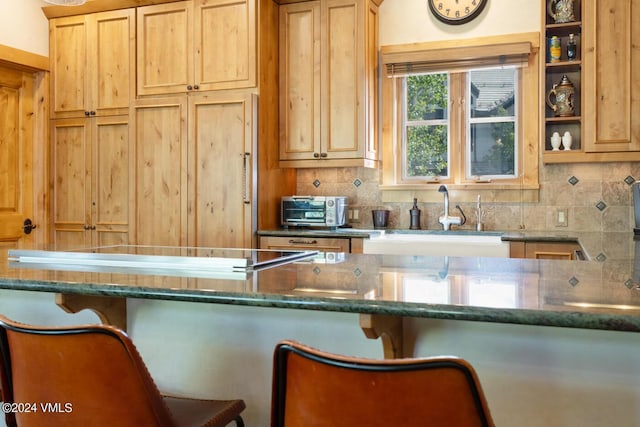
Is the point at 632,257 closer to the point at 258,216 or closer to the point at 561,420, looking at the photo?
the point at 561,420

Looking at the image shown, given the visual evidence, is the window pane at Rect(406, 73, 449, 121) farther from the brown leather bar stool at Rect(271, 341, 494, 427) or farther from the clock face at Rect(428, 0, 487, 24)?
the brown leather bar stool at Rect(271, 341, 494, 427)

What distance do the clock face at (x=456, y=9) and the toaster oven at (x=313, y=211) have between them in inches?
61.7

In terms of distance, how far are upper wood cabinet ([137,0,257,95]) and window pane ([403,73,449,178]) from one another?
1.27 meters

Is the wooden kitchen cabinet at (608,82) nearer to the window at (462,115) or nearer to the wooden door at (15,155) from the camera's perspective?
the window at (462,115)

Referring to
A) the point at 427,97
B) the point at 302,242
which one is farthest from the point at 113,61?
the point at 427,97

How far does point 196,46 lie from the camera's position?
416 centimetres

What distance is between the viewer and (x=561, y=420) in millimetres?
1326

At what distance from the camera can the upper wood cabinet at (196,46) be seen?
4.03 m

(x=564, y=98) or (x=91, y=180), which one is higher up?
(x=564, y=98)

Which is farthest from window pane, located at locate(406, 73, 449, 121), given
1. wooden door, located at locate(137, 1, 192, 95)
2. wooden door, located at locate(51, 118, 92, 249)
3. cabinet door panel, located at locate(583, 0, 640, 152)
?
wooden door, located at locate(51, 118, 92, 249)

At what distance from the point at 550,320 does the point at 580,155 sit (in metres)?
2.99

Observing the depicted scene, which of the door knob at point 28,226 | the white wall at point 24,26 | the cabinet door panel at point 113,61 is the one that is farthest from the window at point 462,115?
the door knob at point 28,226

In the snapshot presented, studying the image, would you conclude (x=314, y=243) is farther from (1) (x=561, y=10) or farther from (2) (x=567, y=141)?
(1) (x=561, y=10)

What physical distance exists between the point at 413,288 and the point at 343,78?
301cm
